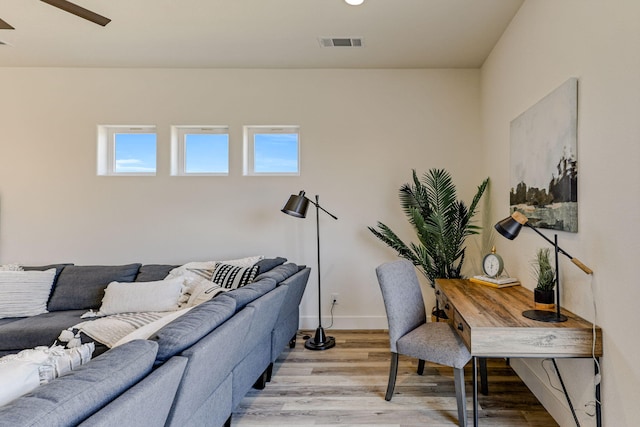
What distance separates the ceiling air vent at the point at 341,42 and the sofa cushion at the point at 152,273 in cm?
253

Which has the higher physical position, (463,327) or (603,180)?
(603,180)

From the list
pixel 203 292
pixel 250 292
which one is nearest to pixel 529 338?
pixel 250 292

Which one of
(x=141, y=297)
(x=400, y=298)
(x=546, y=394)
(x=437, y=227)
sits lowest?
(x=546, y=394)

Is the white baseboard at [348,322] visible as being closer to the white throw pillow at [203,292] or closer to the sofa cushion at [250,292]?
the white throw pillow at [203,292]

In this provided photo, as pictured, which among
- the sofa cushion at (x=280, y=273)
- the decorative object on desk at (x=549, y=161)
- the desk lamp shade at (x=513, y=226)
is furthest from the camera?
the sofa cushion at (x=280, y=273)

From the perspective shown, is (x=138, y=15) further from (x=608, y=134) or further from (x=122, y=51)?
(x=608, y=134)

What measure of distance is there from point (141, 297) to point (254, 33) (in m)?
2.44

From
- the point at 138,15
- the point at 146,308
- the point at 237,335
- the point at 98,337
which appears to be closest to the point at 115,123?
the point at 138,15

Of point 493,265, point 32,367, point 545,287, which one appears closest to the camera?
point 32,367

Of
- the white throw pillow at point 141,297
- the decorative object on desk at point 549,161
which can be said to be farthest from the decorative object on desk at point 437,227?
the white throw pillow at point 141,297

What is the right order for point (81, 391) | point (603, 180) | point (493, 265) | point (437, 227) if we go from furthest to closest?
point (437, 227) → point (493, 265) → point (603, 180) → point (81, 391)

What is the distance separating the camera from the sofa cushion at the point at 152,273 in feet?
10.3

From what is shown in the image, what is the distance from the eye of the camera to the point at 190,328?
4.80 feet

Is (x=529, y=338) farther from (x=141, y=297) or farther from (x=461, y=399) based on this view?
(x=141, y=297)
